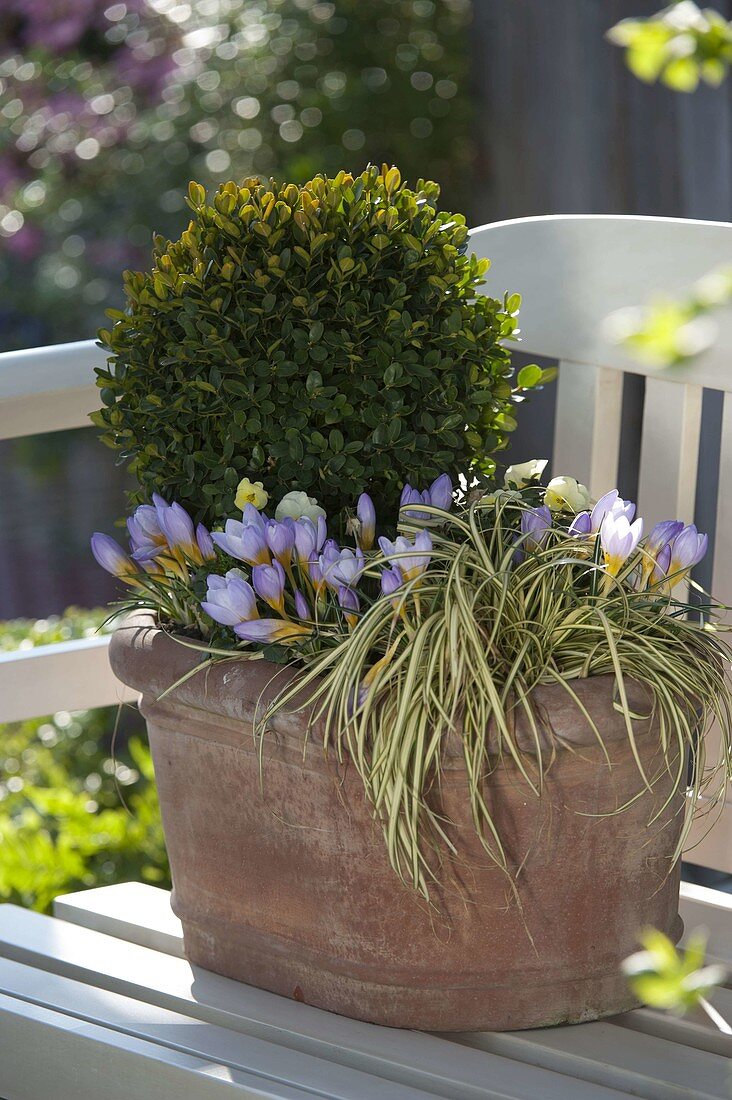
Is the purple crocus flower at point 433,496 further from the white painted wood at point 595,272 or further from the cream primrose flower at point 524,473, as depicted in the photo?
the white painted wood at point 595,272

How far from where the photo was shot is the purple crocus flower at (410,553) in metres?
1.02

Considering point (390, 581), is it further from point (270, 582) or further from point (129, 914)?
point (129, 914)

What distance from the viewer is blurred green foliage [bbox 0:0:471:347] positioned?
3.43 m

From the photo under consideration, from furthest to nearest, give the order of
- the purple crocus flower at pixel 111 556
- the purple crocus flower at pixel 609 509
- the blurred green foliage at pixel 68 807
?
the blurred green foliage at pixel 68 807
the purple crocus flower at pixel 111 556
the purple crocus flower at pixel 609 509

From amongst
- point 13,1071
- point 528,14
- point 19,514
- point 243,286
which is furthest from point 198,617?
point 19,514

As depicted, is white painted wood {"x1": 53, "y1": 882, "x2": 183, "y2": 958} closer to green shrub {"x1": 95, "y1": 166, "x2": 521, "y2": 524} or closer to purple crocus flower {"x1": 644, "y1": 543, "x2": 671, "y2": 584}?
green shrub {"x1": 95, "y1": 166, "x2": 521, "y2": 524}

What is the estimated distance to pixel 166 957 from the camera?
1217 mm

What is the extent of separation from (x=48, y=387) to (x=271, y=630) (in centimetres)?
58

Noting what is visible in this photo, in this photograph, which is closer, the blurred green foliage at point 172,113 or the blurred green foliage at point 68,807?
the blurred green foliage at point 68,807

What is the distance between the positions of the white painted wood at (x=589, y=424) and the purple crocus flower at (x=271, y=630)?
0.55 m

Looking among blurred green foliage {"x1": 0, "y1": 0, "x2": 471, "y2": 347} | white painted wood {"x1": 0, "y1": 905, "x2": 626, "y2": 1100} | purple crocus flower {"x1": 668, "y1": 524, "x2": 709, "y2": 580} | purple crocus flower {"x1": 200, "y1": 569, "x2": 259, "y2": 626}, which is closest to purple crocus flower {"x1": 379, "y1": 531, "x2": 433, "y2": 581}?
purple crocus flower {"x1": 200, "y1": 569, "x2": 259, "y2": 626}

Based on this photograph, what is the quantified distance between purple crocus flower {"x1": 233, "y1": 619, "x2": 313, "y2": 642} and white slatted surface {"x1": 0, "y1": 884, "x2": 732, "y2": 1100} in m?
0.31

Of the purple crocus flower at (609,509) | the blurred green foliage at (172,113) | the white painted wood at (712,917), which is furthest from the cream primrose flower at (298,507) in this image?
the blurred green foliage at (172,113)

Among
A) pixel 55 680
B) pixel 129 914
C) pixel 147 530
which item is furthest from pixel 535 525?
pixel 55 680
